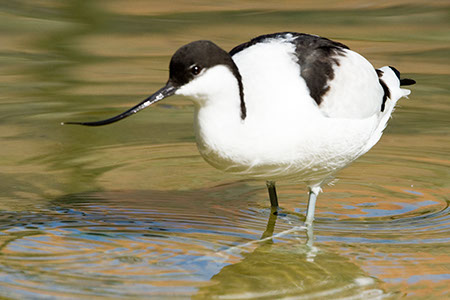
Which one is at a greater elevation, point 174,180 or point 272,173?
point 272,173

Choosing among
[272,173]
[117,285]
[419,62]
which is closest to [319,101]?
[272,173]

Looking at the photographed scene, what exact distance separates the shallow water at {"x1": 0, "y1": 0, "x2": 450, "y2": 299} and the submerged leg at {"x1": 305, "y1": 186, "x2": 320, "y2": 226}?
0.21 ft

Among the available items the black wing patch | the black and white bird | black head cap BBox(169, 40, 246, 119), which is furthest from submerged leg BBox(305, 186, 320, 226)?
black head cap BBox(169, 40, 246, 119)

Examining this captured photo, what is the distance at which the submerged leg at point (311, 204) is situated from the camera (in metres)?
6.03

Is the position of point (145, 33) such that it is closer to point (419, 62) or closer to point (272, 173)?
point (419, 62)

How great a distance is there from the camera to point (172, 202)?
6.41 m

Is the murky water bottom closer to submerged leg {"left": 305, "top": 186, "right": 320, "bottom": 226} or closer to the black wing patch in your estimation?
submerged leg {"left": 305, "top": 186, "right": 320, "bottom": 226}

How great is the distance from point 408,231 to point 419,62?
4.89 m

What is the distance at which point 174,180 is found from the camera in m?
6.90

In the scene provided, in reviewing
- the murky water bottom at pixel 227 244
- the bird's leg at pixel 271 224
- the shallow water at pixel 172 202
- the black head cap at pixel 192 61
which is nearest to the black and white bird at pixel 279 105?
the black head cap at pixel 192 61

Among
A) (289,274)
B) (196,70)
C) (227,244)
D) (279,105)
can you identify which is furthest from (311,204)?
(196,70)

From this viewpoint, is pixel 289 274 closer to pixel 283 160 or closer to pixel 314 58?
pixel 283 160

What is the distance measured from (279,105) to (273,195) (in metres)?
1.29

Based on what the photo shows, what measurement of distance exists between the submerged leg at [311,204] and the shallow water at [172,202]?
7 cm
